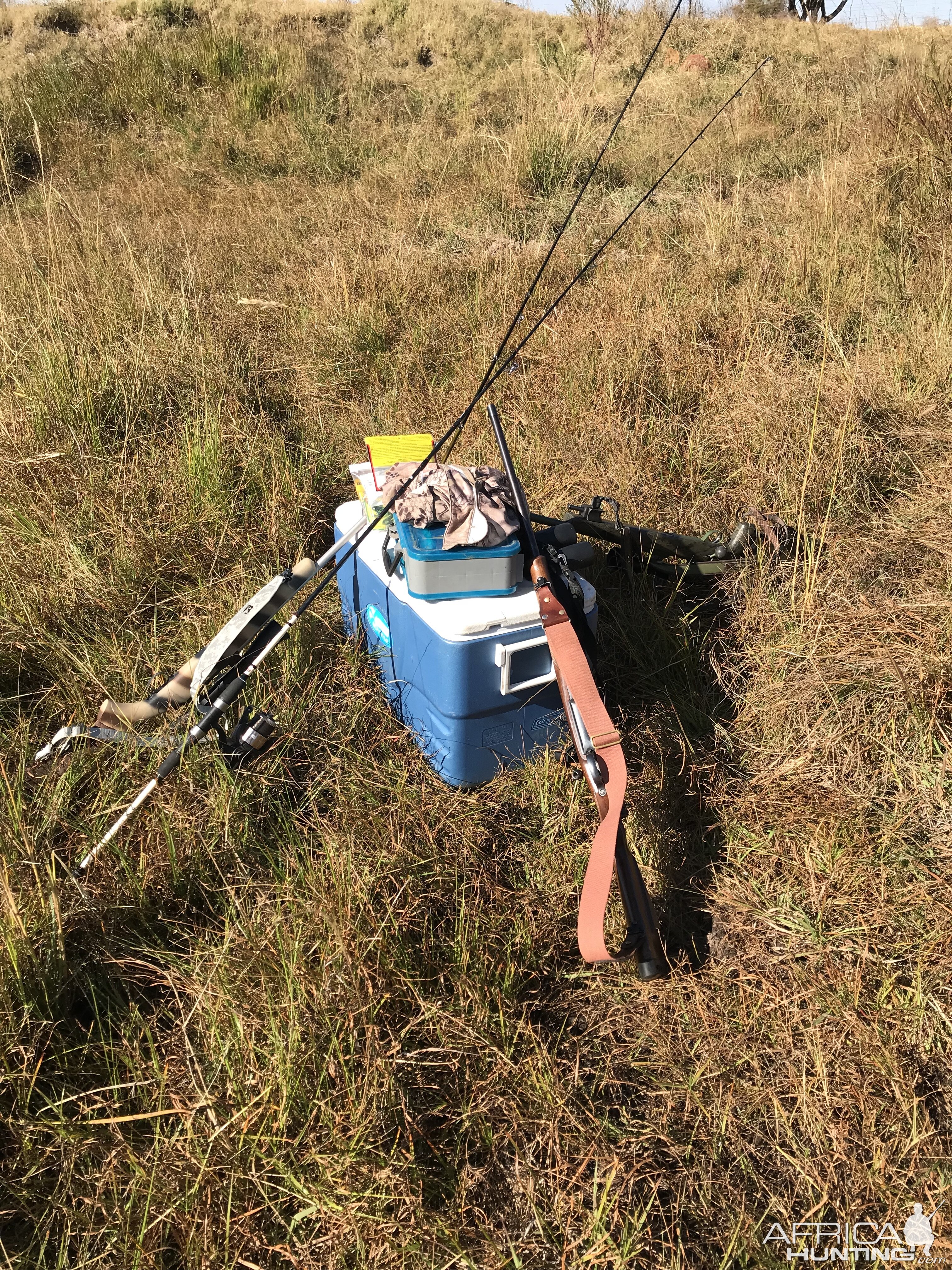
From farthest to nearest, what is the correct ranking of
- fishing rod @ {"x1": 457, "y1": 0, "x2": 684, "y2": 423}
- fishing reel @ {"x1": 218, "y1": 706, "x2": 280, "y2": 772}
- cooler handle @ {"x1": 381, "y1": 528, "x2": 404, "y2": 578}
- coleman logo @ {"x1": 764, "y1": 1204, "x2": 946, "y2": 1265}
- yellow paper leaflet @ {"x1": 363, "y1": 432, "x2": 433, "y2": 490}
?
yellow paper leaflet @ {"x1": 363, "y1": 432, "x2": 433, "y2": 490} → cooler handle @ {"x1": 381, "y1": 528, "x2": 404, "y2": 578} → fishing reel @ {"x1": 218, "y1": 706, "x2": 280, "y2": 772} → fishing rod @ {"x1": 457, "y1": 0, "x2": 684, "y2": 423} → coleman logo @ {"x1": 764, "y1": 1204, "x2": 946, "y2": 1265}

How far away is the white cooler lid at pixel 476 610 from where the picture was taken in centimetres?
192

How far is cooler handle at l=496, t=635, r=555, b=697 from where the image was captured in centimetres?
196

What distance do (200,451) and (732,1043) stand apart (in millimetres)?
2443

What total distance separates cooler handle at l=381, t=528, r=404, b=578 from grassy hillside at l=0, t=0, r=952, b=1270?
0.34 m

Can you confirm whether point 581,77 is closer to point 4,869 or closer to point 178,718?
point 178,718

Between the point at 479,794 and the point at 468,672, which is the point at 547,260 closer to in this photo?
the point at 468,672

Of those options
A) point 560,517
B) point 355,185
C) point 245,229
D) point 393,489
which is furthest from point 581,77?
point 393,489

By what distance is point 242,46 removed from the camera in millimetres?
7812

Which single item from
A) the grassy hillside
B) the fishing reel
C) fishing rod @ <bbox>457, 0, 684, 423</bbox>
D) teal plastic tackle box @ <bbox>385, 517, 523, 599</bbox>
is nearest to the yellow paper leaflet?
fishing rod @ <bbox>457, 0, 684, 423</bbox>

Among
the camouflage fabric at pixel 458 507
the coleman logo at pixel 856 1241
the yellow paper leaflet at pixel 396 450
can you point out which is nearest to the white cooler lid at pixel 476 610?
the camouflage fabric at pixel 458 507

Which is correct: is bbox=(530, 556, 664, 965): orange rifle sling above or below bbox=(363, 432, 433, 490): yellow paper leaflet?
below

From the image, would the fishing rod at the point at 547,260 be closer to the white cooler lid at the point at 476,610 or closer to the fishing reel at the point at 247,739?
the white cooler lid at the point at 476,610

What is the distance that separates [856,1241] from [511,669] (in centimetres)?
123

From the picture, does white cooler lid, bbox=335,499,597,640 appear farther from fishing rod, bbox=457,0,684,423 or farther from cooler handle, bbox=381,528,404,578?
fishing rod, bbox=457,0,684,423
